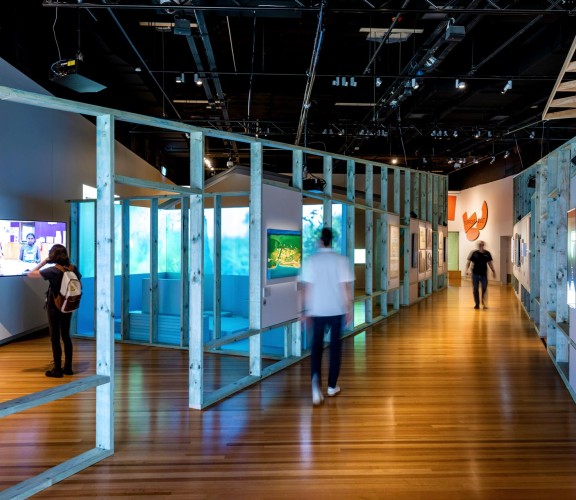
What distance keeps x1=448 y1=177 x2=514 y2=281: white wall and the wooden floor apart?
13.7 m

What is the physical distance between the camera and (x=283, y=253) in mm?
6887

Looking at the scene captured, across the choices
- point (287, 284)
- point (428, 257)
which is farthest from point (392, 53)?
point (287, 284)

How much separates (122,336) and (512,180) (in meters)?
15.8

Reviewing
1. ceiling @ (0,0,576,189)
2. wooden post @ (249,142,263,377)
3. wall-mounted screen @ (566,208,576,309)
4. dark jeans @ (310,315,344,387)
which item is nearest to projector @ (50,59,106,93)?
ceiling @ (0,0,576,189)

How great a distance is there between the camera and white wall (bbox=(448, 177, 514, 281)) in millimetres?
20219

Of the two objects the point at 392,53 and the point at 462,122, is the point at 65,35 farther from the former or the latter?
the point at 462,122

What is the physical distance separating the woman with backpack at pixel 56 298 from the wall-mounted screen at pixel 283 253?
2.34 meters

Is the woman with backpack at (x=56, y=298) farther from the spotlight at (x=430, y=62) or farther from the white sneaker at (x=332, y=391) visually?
the spotlight at (x=430, y=62)

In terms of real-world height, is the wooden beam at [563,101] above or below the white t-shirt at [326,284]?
above

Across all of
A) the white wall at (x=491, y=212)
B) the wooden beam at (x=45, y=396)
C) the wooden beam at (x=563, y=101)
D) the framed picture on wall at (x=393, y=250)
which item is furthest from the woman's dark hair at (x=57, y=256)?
the white wall at (x=491, y=212)

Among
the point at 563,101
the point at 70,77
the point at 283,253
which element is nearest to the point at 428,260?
the point at 283,253

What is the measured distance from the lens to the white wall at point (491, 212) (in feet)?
66.3

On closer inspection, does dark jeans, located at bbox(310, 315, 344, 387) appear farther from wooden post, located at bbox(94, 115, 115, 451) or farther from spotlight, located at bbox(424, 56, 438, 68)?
spotlight, located at bbox(424, 56, 438, 68)

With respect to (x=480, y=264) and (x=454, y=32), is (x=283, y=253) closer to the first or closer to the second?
(x=454, y=32)
